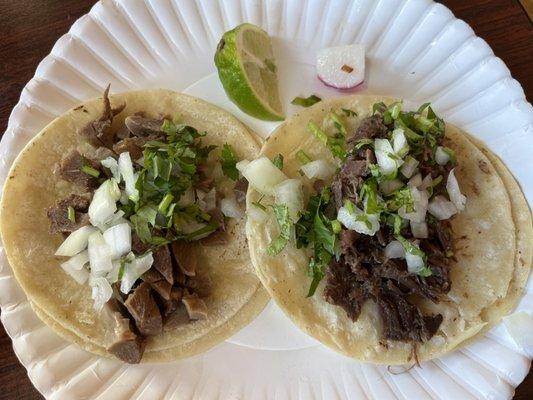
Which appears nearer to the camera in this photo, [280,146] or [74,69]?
[280,146]

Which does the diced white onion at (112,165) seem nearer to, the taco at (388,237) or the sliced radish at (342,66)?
the taco at (388,237)

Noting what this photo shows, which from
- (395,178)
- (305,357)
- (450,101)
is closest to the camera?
(395,178)

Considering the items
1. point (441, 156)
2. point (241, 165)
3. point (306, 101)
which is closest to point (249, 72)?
point (306, 101)

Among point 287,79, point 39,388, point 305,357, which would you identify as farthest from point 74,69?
→ point 305,357

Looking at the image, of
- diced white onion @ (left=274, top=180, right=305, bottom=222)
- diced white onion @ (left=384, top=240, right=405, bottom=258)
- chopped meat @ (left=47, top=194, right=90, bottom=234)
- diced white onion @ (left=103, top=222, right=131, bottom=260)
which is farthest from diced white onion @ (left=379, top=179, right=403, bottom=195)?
chopped meat @ (left=47, top=194, right=90, bottom=234)

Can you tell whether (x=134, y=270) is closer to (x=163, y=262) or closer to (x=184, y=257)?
(x=163, y=262)

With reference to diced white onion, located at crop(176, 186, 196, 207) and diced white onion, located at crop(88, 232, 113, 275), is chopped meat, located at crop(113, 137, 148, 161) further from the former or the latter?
diced white onion, located at crop(88, 232, 113, 275)

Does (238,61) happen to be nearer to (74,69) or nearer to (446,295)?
(74,69)

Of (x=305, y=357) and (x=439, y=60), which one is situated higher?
(x=439, y=60)
